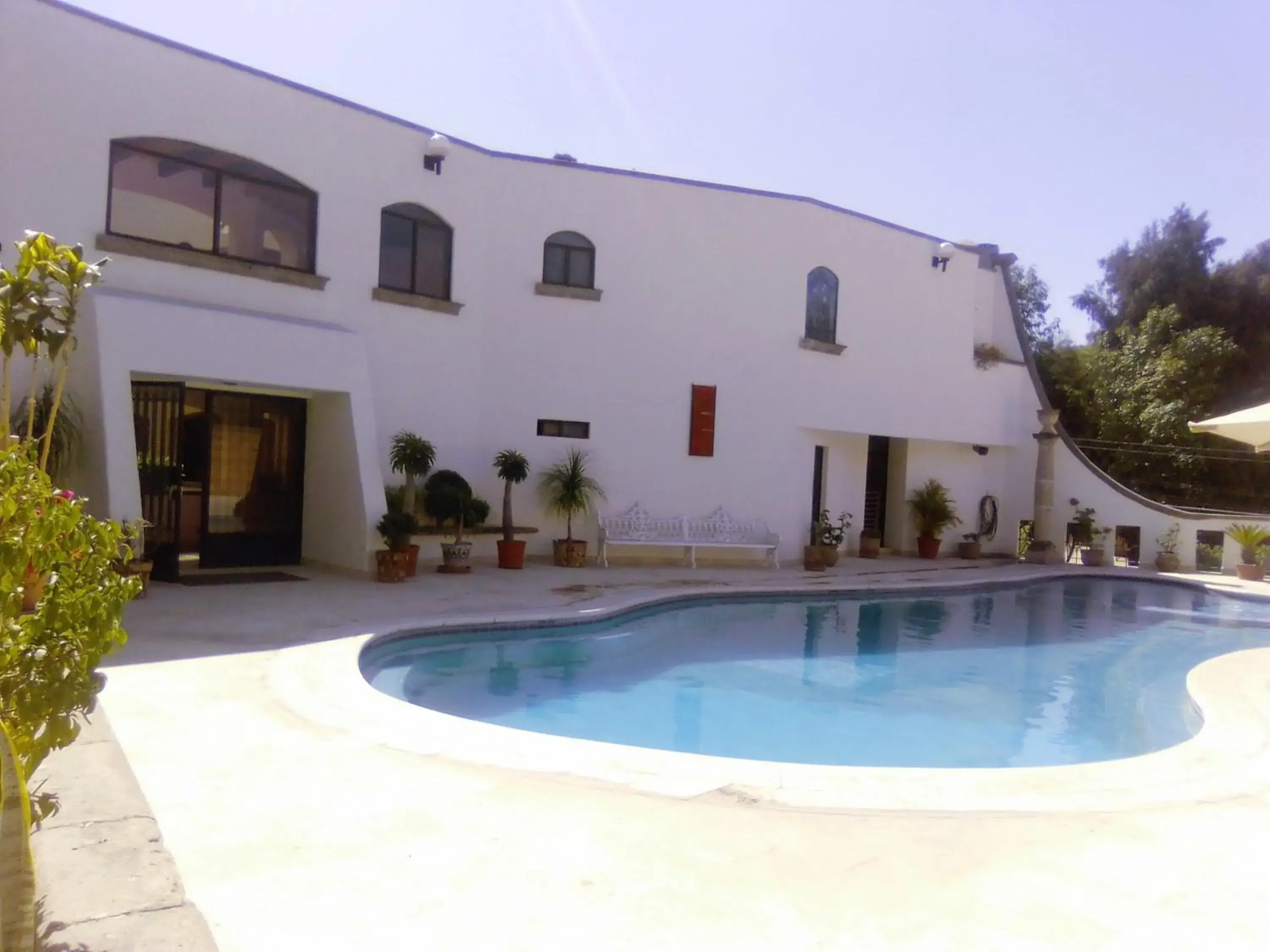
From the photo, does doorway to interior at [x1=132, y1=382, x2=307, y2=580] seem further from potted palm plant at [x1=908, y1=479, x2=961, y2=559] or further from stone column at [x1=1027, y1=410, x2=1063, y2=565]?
stone column at [x1=1027, y1=410, x2=1063, y2=565]

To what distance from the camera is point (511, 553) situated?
1327 centimetres

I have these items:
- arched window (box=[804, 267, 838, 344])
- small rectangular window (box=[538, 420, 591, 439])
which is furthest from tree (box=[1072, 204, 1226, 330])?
small rectangular window (box=[538, 420, 591, 439])

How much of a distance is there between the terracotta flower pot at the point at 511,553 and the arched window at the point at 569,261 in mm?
4101

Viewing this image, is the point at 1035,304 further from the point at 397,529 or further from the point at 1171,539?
the point at 397,529

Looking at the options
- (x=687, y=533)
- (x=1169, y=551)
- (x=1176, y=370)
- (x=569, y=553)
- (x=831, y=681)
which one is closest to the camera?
(x=831, y=681)

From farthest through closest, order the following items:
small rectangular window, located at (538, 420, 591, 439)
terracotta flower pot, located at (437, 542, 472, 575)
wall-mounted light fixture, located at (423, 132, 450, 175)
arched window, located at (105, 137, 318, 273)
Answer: small rectangular window, located at (538, 420, 591, 439), wall-mounted light fixture, located at (423, 132, 450, 175), terracotta flower pot, located at (437, 542, 472, 575), arched window, located at (105, 137, 318, 273)

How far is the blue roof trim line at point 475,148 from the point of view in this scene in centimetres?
1042

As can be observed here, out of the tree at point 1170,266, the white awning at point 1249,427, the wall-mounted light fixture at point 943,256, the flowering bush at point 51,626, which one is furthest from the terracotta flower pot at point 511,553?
the tree at point 1170,266

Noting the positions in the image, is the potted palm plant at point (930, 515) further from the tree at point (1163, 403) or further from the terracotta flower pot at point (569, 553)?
the tree at point (1163, 403)

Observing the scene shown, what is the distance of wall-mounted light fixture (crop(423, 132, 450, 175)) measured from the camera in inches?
503

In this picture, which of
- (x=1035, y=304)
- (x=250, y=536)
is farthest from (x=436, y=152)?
(x=1035, y=304)

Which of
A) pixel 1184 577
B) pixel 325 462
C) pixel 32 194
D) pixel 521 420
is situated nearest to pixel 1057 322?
pixel 1184 577

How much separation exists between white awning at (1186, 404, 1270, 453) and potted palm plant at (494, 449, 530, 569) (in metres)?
8.42

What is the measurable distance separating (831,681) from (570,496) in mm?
5887
